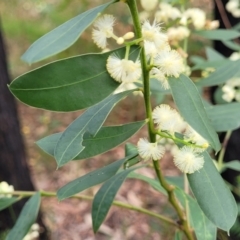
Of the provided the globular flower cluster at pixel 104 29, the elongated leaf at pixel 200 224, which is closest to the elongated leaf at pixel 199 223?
the elongated leaf at pixel 200 224

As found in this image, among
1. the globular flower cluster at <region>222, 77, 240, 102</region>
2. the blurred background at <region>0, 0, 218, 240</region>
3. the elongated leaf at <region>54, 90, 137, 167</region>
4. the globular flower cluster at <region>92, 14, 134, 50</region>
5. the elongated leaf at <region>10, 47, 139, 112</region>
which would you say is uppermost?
the globular flower cluster at <region>92, 14, 134, 50</region>

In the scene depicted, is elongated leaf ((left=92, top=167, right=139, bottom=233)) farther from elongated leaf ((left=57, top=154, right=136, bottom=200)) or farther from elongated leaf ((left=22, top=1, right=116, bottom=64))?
elongated leaf ((left=22, top=1, right=116, bottom=64))

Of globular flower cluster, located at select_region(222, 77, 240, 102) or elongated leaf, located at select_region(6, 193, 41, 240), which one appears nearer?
elongated leaf, located at select_region(6, 193, 41, 240)

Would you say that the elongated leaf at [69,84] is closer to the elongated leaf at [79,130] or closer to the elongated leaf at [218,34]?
the elongated leaf at [79,130]

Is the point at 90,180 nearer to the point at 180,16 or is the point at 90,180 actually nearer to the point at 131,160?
the point at 131,160

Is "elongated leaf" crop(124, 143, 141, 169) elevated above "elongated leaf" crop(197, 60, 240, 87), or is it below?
below

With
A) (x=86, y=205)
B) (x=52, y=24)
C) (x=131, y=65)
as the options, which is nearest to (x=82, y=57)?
(x=131, y=65)

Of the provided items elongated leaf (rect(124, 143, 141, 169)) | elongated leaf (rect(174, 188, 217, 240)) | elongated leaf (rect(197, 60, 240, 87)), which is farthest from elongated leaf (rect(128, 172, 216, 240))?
elongated leaf (rect(197, 60, 240, 87))
